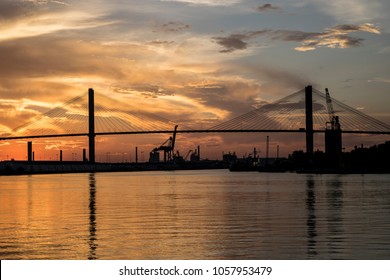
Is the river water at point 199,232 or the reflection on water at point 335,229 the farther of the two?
the reflection on water at point 335,229

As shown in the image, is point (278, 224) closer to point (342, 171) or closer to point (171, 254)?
point (171, 254)

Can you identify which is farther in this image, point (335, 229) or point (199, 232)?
point (335, 229)

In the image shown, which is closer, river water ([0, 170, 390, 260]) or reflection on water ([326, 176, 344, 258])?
river water ([0, 170, 390, 260])

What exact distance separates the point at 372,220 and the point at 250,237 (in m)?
7.52

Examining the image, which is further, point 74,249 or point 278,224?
point 278,224

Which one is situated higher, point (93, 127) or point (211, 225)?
point (93, 127)

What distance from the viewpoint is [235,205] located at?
36125 millimetres

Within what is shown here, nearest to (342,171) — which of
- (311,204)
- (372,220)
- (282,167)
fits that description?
(282,167)

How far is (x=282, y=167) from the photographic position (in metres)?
161
